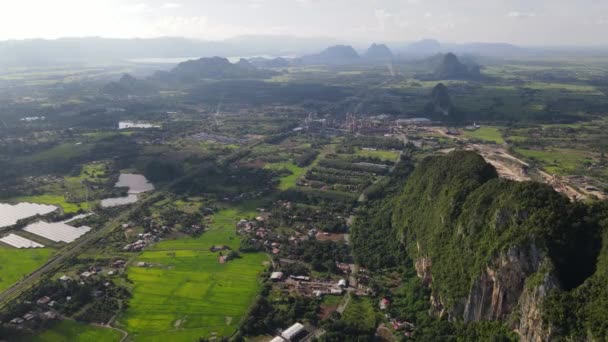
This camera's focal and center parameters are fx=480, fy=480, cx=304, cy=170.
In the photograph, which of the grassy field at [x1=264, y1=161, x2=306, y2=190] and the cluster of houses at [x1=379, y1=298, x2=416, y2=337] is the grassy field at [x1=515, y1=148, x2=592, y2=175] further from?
the cluster of houses at [x1=379, y1=298, x2=416, y2=337]

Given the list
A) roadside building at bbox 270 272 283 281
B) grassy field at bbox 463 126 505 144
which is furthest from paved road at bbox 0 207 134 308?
grassy field at bbox 463 126 505 144

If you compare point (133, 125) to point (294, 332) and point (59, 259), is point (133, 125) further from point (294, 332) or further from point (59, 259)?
point (294, 332)

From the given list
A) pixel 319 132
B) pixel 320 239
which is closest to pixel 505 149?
pixel 319 132

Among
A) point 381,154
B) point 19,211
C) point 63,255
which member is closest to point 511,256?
point 63,255

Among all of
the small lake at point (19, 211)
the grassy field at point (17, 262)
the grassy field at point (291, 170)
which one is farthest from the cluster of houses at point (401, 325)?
the small lake at point (19, 211)

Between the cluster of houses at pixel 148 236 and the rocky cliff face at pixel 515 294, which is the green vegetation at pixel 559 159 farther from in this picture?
the cluster of houses at pixel 148 236

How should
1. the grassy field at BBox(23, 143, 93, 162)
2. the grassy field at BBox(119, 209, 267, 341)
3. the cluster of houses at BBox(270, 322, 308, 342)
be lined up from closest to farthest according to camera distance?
the cluster of houses at BBox(270, 322, 308, 342)
the grassy field at BBox(119, 209, 267, 341)
the grassy field at BBox(23, 143, 93, 162)
